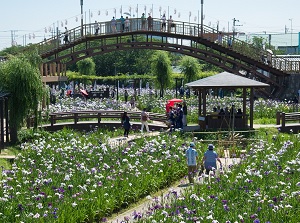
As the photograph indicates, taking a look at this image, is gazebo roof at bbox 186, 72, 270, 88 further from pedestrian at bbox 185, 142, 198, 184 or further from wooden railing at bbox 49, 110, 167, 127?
pedestrian at bbox 185, 142, 198, 184

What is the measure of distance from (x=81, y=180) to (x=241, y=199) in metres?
4.13

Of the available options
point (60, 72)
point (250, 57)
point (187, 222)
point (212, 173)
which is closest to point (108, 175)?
point (212, 173)

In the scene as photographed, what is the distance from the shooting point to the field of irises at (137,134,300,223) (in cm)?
1117

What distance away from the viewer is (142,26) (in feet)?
135

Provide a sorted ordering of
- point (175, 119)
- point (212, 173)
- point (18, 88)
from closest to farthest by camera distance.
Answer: point (212, 173)
point (18, 88)
point (175, 119)

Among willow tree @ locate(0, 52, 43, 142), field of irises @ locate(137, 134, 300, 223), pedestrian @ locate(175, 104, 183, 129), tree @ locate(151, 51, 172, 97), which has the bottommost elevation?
field of irises @ locate(137, 134, 300, 223)

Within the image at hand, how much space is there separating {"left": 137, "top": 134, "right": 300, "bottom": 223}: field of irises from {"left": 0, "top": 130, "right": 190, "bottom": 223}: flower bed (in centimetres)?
119

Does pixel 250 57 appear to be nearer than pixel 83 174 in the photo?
No

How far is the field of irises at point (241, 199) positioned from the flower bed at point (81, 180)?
1.19m

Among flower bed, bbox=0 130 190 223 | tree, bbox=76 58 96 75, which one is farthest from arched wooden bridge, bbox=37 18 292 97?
tree, bbox=76 58 96 75

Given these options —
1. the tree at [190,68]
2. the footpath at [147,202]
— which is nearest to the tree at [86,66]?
the tree at [190,68]

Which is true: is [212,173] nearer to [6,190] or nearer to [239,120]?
[6,190]

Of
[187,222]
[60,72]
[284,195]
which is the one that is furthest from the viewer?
[60,72]

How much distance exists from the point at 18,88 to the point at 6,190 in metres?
10.4
